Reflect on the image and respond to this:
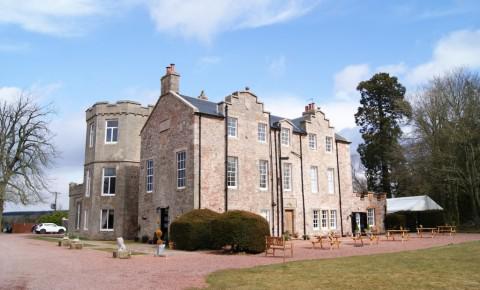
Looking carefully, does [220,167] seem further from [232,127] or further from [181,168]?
[232,127]

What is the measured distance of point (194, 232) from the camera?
2262cm

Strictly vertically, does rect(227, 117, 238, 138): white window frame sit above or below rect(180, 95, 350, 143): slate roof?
below

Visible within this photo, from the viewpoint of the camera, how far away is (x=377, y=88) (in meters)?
54.0

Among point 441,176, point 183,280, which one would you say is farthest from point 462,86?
point 183,280

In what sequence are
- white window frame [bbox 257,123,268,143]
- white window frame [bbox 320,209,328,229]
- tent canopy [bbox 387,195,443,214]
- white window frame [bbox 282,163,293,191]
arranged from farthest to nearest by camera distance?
tent canopy [bbox 387,195,443,214] < white window frame [bbox 320,209,328,229] < white window frame [bbox 282,163,293,191] < white window frame [bbox 257,123,268,143]

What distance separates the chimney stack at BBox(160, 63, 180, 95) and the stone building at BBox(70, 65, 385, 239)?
0.07m

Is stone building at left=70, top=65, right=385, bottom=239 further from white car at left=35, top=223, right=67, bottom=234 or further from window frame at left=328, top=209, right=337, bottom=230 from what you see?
white car at left=35, top=223, right=67, bottom=234

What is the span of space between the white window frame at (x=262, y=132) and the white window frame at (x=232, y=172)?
10.3 ft

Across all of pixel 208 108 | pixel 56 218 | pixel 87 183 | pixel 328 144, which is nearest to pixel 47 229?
pixel 56 218

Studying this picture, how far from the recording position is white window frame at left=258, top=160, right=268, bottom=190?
98.1 ft

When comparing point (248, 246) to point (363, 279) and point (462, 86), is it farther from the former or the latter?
point (462, 86)

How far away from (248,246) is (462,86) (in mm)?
30627

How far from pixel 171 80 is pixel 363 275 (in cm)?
2169

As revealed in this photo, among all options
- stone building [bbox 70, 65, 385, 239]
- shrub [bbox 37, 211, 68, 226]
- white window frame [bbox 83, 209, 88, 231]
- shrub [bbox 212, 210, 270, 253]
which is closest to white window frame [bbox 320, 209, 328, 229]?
stone building [bbox 70, 65, 385, 239]
